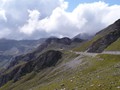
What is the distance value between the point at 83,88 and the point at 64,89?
744 centimetres

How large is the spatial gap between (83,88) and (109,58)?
7216cm

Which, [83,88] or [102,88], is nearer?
[102,88]

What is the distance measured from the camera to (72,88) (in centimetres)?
5244

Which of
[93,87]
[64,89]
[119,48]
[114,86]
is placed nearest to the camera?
[114,86]

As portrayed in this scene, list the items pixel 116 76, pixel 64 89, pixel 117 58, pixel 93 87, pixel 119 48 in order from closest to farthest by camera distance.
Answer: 1. pixel 93 87
2. pixel 116 76
3. pixel 64 89
4. pixel 117 58
5. pixel 119 48

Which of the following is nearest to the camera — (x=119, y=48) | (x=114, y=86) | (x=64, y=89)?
(x=114, y=86)

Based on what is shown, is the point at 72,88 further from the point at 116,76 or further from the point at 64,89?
the point at 116,76

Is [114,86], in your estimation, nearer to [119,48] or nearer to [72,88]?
[72,88]

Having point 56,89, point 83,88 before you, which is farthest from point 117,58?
point 83,88

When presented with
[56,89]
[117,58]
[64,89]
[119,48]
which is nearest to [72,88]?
[64,89]

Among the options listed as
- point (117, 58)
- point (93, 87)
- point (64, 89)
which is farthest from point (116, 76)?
point (117, 58)

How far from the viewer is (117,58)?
11119 centimetres

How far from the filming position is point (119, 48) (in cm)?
14475

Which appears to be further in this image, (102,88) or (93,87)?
(93,87)
